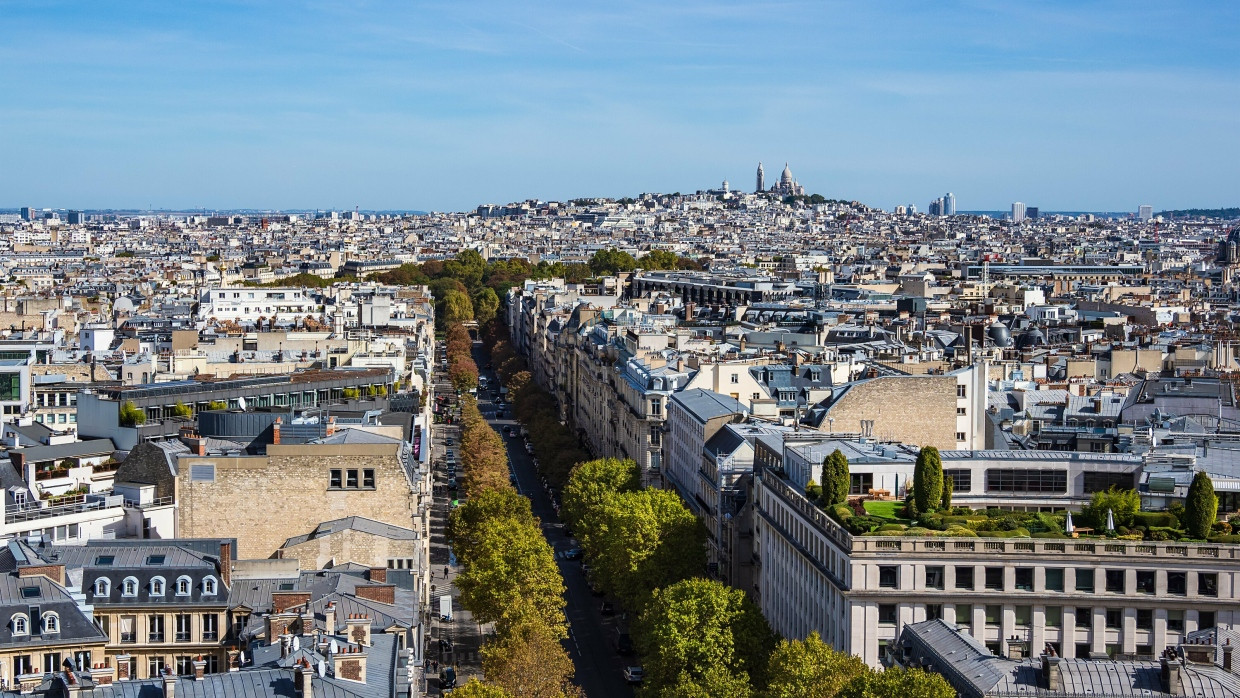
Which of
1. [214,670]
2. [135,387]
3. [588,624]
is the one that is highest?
[135,387]

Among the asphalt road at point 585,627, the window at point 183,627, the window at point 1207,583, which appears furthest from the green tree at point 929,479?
the window at point 183,627

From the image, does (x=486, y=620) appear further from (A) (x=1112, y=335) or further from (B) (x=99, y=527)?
(A) (x=1112, y=335)

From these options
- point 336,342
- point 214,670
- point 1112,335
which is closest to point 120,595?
point 214,670

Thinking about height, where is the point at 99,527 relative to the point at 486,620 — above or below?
above

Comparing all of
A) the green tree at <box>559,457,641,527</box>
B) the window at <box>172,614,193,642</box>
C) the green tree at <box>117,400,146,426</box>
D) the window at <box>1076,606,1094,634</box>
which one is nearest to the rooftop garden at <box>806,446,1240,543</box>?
the window at <box>1076,606,1094,634</box>

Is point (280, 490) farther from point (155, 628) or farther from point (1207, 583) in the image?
point (1207, 583)

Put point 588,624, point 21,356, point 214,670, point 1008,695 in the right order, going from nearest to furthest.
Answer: point 1008,695 < point 214,670 < point 588,624 < point 21,356

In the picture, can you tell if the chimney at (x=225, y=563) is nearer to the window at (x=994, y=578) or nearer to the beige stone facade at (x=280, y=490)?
the beige stone facade at (x=280, y=490)

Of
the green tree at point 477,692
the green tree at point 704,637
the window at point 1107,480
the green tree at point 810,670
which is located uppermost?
Result: the window at point 1107,480
